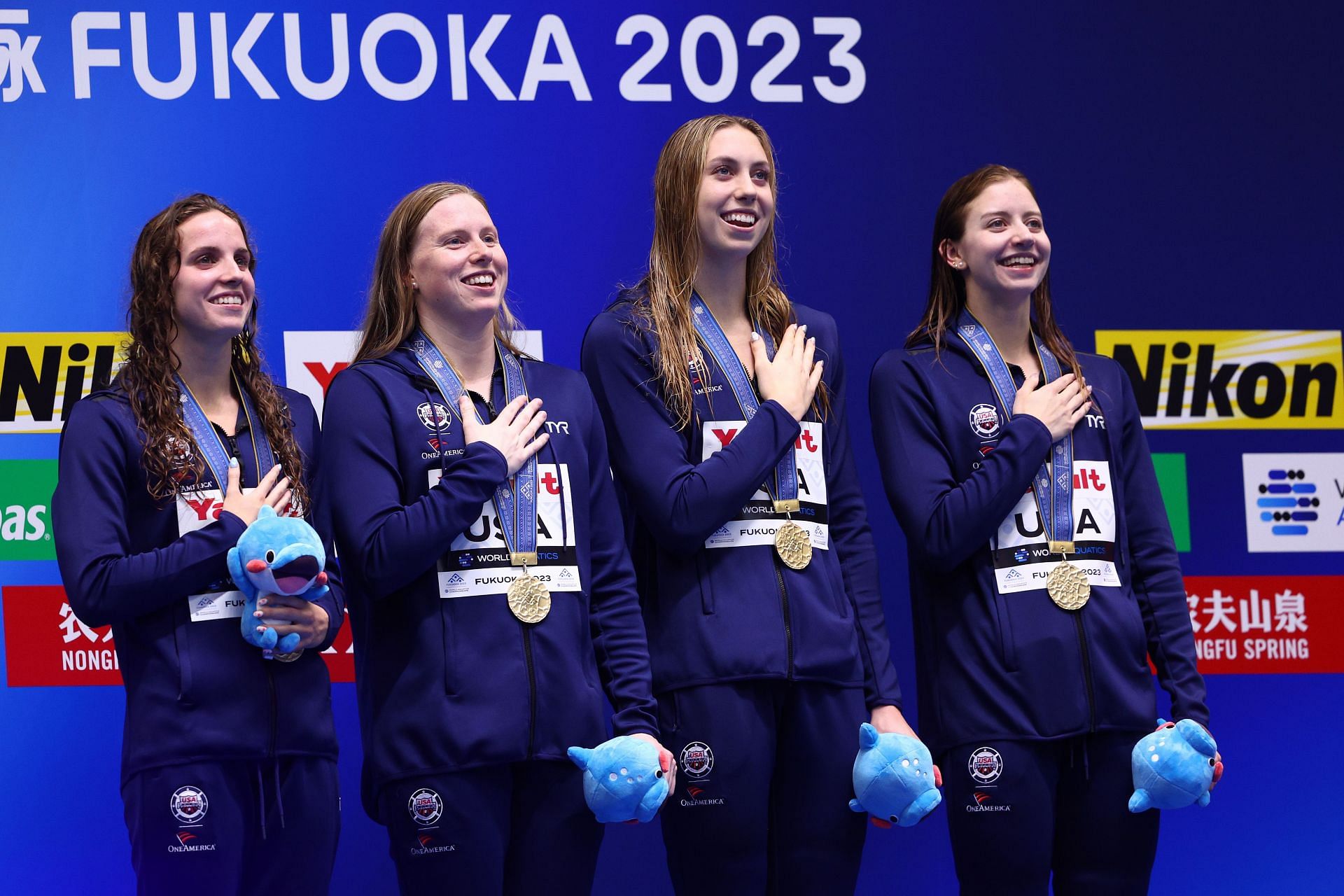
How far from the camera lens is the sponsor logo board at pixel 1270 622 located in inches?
169

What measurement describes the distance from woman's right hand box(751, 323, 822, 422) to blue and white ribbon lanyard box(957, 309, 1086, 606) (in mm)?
370

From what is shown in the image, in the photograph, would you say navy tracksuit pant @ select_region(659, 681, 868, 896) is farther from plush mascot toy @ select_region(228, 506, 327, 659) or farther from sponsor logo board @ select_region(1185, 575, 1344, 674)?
sponsor logo board @ select_region(1185, 575, 1344, 674)

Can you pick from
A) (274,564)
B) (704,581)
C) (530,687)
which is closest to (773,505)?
(704,581)

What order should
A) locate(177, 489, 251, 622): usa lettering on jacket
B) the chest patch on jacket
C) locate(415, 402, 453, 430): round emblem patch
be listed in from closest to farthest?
1. locate(177, 489, 251, 622): usa lettering on jacket
2. locate(415, 402, 453, 430): round emblem patch
3. the chest patch on jacket

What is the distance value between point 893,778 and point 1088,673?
472 mm

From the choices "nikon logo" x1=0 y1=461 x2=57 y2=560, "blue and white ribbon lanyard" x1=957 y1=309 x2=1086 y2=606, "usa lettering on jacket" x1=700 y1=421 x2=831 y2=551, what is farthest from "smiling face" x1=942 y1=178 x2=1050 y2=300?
"nikon logo" x1=0 y1=461 x2=57 y2=560

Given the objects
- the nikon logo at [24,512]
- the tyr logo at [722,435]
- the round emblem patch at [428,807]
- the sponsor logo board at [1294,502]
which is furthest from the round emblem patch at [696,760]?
the sponsor logo board at [1294,502]

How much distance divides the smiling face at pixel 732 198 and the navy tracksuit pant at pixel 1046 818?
105 cm

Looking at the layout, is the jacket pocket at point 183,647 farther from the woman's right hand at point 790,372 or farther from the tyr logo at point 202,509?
the woman's right hand at point 790,372

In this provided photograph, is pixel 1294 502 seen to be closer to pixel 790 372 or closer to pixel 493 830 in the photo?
pixel 790 372

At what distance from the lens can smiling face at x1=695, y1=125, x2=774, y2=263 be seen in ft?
9.95

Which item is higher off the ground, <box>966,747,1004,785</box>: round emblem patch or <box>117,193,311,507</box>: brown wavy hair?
<box>117,193,311,507</box>: brown wavy hair

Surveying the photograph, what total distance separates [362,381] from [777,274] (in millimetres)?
918

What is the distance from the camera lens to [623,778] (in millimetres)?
2545
